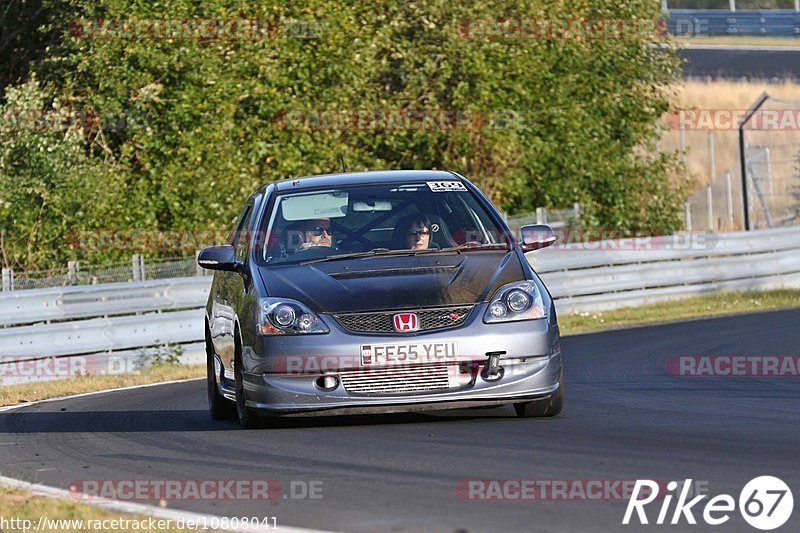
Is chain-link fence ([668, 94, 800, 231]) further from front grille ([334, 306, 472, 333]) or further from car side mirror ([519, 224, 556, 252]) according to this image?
front grille ([334, 306, 472, 333])

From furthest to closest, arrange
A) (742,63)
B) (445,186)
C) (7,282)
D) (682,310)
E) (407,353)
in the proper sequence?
(742,63)
(682,310)
(7,282)
(445,186)
(407,353)

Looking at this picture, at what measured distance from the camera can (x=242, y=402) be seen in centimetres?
947

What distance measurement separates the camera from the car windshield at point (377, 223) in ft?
32.3

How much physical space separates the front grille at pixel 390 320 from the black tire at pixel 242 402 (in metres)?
0.92

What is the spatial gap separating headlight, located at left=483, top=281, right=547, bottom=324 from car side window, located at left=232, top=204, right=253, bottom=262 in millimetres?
1915

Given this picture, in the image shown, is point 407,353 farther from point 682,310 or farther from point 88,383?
point 682,310

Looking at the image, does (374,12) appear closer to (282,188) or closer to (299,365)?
(282,188)

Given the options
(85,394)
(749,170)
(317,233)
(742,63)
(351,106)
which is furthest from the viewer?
(742,63)

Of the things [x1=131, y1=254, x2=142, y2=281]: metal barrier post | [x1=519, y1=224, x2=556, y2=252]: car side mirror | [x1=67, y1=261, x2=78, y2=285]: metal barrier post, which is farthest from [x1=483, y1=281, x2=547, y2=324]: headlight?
[x1=67, y1=261, x2=78, y2=285]: metal barrier post

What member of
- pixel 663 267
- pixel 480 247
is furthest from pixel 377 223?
pixel 663 267

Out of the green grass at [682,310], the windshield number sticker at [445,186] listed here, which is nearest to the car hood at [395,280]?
the windshield number sticker at [445,186]

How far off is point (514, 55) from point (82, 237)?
28.9 feet

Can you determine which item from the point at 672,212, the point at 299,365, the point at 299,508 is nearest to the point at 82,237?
the point at 672,212

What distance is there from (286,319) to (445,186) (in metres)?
1.91
